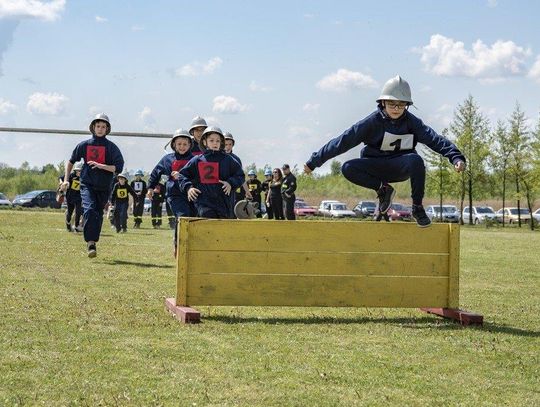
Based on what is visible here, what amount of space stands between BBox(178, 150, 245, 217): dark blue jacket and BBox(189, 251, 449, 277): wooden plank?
2.31m

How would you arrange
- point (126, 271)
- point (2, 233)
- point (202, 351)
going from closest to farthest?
1. point (202, 351)
2. point (126, 271)
3. point (2, 233)

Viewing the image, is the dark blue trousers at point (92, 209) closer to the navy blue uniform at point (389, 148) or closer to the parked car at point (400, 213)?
the navy blue uniform at point (389, 148)

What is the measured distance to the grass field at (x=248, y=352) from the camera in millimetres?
5891

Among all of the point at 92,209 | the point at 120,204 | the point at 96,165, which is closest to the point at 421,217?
the point at 96,165

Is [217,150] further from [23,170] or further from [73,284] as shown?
[23,170]

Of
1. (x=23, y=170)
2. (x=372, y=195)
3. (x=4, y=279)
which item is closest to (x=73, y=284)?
(x=4, y=279)

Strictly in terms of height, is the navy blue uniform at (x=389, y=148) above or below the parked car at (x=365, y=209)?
above

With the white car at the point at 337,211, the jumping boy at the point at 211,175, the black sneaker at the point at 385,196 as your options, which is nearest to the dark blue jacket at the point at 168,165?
the jumping boy at the point at 211,175

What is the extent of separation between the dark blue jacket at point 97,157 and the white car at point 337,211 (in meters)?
51.5

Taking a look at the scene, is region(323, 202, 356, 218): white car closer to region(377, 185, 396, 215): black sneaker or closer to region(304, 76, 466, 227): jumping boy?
region(377, 185, 396, 215): black sneaker

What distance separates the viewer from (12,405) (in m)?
5.45

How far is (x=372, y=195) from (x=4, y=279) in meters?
89.4

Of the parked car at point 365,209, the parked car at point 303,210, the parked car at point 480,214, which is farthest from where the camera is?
the parked car at point 303,210

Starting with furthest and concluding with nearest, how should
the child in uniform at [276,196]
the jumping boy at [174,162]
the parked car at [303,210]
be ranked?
the parked car at [303,210] → the child in uniform at [276,196] → the jumping boy at [174,162]
